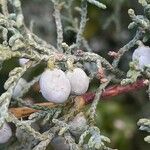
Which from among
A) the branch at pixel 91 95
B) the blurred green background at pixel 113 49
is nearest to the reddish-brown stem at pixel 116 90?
the branch at pixel 91 95

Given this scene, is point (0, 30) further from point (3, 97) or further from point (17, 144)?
point (17, 144)

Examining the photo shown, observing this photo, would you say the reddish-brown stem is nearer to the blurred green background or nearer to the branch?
the branch

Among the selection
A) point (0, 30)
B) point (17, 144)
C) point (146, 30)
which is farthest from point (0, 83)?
point (146, 30)

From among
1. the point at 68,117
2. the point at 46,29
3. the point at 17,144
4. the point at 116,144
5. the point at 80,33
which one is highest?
the point at 80,33

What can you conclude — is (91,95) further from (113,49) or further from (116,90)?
(113,49)

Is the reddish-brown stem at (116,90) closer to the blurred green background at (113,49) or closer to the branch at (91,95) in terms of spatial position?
the branch at (91,95)

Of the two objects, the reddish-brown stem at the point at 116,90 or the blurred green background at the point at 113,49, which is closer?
the reddish-brown stem at the point at 116,90

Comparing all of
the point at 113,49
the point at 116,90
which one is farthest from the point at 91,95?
the point at 113,49

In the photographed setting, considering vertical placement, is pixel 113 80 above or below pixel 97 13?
above
